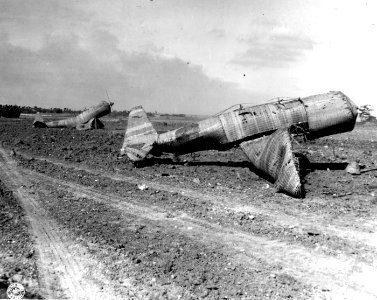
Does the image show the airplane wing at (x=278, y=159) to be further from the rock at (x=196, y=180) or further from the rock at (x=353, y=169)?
the rock at (x=353, y=169)

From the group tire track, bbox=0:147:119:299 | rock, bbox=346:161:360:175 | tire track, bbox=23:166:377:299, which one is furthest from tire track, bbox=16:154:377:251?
rock, bbox=346:161:360:175

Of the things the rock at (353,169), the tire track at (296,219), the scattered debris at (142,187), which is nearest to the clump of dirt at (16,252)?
the scattered debris at (142,187)

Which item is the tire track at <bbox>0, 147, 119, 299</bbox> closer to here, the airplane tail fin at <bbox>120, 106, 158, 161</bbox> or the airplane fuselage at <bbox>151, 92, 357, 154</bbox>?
the airplane tail fin at <bbox>120, 106, 158, 161</bbox>

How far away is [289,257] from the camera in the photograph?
21.1 ft

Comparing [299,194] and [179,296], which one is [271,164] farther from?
[179,296]

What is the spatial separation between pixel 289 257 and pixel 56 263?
163 inches

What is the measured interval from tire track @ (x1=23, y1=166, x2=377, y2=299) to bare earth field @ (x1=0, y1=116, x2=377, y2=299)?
19 millimetres

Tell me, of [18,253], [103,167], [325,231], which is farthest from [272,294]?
[103,167]

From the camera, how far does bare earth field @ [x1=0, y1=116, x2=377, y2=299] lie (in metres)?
5.45

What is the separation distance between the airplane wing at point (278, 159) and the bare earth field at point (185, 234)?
390 millimetres

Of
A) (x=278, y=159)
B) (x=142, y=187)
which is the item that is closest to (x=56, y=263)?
(x=142, y=187)

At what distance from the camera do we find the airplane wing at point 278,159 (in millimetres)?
10023

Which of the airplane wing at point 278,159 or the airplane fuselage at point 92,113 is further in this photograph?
the airplane fuselage at point 92,113

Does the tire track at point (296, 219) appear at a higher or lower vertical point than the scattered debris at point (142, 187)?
lower
